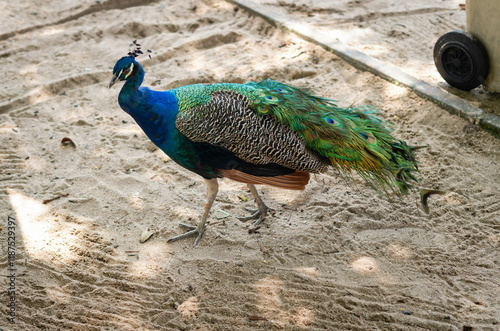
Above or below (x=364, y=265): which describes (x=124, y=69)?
above

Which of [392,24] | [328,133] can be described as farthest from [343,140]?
[392,24]

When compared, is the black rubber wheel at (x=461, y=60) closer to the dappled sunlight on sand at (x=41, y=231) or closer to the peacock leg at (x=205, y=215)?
the peacock leg at (x=205, y=215)

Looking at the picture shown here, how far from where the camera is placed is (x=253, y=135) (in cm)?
336

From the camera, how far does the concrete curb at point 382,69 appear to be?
458 cm

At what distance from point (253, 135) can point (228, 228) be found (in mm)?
1017

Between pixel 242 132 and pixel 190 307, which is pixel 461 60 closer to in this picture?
pixel 242 132

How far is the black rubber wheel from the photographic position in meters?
4.72

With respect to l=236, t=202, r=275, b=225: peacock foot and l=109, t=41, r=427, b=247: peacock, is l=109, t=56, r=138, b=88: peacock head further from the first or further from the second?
l=236, t=202, r=275, b=225: peacock foot

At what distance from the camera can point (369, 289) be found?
10.5 ft

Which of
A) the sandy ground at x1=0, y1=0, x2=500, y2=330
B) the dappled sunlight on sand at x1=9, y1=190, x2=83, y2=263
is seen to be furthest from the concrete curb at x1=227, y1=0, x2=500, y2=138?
the dappled sunlight on sand at x1=9, y1=190, x2=83, y2=263

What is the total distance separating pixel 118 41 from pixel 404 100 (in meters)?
4.28

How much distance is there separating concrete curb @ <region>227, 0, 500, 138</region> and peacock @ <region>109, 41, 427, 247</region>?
58.6 inches

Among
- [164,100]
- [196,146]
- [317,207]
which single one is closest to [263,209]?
[317,207]

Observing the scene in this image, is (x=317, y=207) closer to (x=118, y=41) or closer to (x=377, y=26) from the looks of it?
(x=377, y=26)
